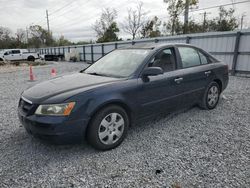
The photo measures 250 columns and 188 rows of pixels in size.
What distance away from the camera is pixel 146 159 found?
8.32ft

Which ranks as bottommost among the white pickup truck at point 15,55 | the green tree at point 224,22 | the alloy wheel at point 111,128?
the alloy wheel at point 111,128

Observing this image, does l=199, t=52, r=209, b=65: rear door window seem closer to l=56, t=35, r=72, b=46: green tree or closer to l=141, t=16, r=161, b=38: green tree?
l=141, t=16, r=161, b=38: green tree

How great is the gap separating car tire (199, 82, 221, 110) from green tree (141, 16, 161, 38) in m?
28.8

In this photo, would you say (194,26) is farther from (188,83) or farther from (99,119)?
(99,119)

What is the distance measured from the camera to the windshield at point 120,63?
3076 millimetres

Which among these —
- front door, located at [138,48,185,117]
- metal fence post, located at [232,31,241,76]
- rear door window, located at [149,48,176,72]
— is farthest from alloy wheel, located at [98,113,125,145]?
metal fence post, located at [232,31,241,76]

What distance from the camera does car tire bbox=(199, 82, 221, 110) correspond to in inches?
166

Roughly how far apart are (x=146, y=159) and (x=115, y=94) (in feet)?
3.27

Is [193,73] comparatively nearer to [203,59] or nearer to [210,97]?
[203,59]

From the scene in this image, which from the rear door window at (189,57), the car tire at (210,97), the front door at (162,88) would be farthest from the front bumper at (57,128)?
the car tire at (210,97)

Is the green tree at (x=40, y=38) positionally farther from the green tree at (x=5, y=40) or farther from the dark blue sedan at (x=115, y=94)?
the dark blue sedan at (x=115, y=94)

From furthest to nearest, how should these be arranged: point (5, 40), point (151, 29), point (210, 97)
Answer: point (5, 40), point (151, 29), point (210, 97)

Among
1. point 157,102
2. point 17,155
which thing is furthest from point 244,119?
point 17,155

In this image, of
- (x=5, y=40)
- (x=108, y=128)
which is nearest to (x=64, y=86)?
(x=108, y=128)
